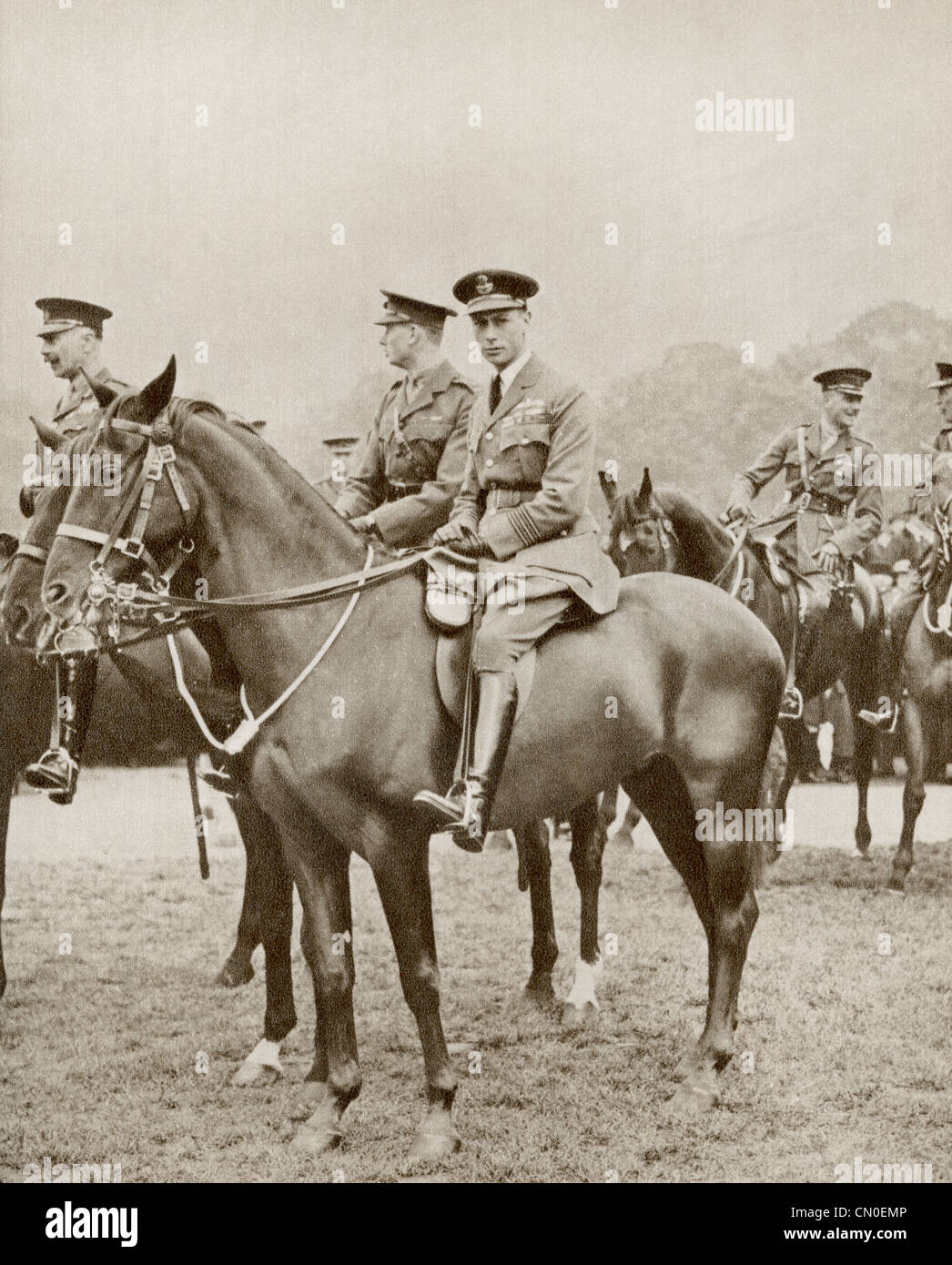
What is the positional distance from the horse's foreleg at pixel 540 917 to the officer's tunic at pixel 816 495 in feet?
9.98

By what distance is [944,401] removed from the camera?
303 inches

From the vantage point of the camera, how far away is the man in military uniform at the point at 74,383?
21.1 ft

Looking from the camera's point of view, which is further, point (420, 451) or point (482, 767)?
point (420, 451)

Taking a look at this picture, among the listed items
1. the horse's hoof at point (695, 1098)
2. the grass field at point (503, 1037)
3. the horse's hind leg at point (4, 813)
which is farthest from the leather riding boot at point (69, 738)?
the horse's hoof at point (695, 1098)

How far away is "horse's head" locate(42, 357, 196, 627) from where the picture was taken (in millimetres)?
4863

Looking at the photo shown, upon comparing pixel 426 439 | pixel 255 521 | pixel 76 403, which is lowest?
pixel 255 521

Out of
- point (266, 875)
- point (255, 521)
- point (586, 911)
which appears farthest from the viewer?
point (586, 911)

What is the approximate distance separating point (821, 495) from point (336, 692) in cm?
489

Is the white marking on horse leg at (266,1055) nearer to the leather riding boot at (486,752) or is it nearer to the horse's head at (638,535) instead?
the leather riding boot at (486,752)

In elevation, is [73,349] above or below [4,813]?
above

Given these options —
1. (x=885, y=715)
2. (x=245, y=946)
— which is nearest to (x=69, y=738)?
(x=245, y=946)

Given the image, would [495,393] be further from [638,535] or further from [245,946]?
[245,946]

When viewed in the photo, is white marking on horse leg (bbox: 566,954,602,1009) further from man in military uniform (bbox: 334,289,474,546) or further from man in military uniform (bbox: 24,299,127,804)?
man in military uniform (bbox: 24,299,127,804)
